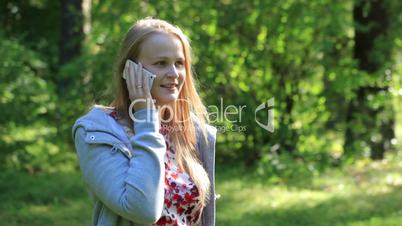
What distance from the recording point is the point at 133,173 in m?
2.19

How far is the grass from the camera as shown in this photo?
5777 mm

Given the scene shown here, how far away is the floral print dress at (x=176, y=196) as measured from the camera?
7.89 feet

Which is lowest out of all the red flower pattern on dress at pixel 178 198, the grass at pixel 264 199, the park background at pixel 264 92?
the red flower pattern on dress at pixel 178 198

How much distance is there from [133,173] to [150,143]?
0.43 feet

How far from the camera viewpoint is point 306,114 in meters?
8.16

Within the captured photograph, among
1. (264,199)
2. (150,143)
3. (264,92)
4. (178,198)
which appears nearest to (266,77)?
(264,92)

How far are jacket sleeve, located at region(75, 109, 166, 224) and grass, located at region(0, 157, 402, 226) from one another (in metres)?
3.46

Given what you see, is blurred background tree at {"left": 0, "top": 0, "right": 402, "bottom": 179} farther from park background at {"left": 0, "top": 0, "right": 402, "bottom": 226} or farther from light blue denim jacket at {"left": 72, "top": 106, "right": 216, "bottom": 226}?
light blue denim jacket at {"left": 72, "top": 106, "right": 216, "bottom": 226}

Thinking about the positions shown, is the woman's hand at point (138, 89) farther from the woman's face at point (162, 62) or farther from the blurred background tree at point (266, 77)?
the blurred background tree at point (266, 77)

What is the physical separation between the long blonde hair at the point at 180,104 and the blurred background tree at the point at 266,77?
15.1 ft

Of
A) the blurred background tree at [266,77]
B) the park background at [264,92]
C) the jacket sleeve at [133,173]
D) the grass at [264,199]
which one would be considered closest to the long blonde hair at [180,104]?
Answer: the jacket sleeve at [133,173]

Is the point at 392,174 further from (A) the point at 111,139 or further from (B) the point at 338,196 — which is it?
(A) the point at 111,139

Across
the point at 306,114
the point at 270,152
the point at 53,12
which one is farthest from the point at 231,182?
the point at 53,12

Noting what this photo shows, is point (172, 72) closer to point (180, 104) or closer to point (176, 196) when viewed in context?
point (180, 104)
